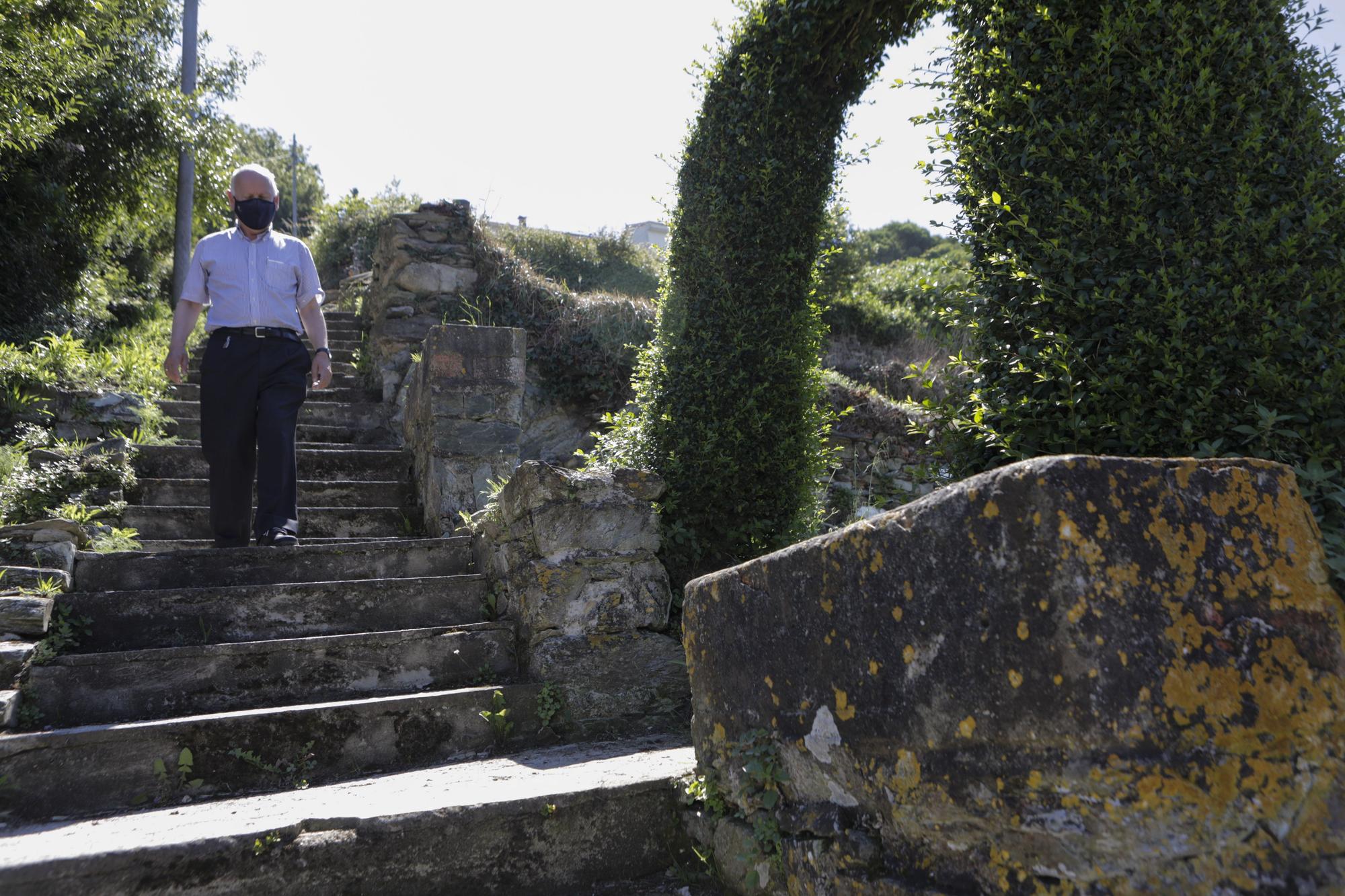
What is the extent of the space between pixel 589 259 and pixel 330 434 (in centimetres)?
626

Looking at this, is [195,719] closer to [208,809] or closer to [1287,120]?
[208,809]

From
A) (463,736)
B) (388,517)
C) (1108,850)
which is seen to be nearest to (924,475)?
(1108,850)

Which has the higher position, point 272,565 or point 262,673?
point 272,565

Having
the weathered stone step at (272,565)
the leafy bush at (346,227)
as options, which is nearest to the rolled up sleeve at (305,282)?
the weathered stone step at (272,565)

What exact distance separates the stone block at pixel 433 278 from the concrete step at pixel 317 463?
277 centimetres

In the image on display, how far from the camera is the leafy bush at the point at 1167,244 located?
2172 mm

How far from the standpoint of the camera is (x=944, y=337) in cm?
294

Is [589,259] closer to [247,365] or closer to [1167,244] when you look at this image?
[247,365]

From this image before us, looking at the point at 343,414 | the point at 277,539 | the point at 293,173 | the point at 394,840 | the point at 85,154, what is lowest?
the point at 394,840

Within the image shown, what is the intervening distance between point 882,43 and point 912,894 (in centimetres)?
396

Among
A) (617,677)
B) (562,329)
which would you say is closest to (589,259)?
(562,329)

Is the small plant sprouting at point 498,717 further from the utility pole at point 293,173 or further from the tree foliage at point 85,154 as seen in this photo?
the utility pole at point 293,173

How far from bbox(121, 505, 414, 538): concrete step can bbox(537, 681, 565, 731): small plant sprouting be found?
6.46 ft

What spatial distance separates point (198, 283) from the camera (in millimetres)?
4312
